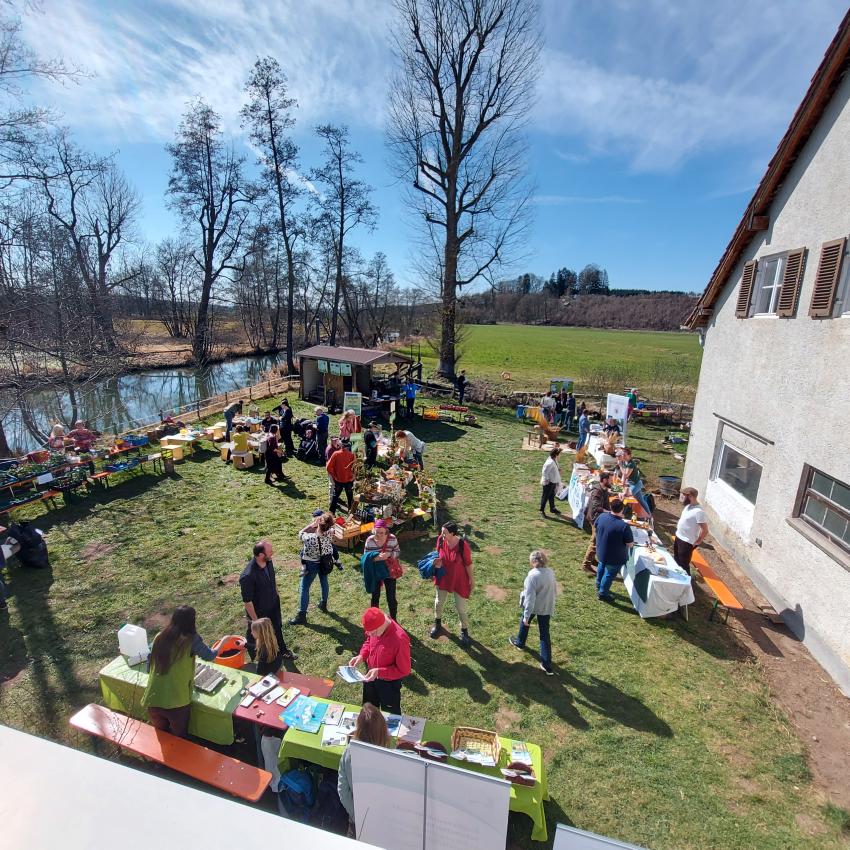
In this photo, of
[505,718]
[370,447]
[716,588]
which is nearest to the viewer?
[505,718]

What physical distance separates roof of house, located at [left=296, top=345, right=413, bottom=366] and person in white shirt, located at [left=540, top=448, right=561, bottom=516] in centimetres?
944

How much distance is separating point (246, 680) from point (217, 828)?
355cm

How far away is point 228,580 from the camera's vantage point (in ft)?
23.7

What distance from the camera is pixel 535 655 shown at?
5.83 metres

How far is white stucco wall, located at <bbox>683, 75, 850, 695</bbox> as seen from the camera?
5891mm

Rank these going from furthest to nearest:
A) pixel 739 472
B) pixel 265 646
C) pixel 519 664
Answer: pixel 739 472, pixel 519 664, pixel 265 646

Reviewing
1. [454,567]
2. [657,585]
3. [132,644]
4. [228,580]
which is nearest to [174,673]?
[132,644]

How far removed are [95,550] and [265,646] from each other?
536cm

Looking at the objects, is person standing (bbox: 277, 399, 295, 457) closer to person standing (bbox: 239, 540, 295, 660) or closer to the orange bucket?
person standing (bbox: 239, 540, 295, 660)

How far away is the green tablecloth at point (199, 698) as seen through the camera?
161 inches

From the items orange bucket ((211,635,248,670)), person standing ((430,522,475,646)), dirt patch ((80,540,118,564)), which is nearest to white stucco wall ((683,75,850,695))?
person standing ((430,522,475,646))

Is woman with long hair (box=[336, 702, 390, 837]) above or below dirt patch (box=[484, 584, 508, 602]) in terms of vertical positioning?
above

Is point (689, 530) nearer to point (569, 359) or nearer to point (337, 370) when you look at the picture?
point (337, 370)

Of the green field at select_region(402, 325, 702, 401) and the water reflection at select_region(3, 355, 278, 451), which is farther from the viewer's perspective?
the green field at select_region(402, 325, 702, 401)
